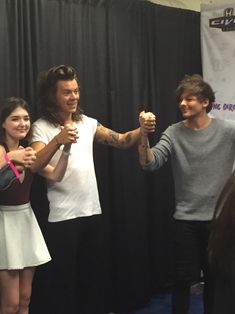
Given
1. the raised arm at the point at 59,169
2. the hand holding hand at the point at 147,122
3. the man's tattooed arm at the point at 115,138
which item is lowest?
the raised arm at the point at 59,169

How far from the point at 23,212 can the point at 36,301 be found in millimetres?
703

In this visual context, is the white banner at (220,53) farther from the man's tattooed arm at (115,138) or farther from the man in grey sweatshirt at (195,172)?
the man's tattooed arm at (115,138)

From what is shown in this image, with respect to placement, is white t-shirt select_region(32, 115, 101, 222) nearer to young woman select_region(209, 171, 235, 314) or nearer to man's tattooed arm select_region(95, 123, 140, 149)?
man's tattooed arm select_region(95, 123, 140, 149)

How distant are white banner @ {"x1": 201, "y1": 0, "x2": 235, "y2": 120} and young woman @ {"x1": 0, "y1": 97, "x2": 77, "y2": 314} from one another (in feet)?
5.29

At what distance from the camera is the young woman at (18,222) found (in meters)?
2.15

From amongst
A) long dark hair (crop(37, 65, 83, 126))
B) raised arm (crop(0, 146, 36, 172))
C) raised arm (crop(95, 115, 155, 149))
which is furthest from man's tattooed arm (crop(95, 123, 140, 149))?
raised arm (crop(0, 146, 36, 172))

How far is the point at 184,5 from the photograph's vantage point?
360 cm

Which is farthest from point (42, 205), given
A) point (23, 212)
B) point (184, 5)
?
point (184, 5)

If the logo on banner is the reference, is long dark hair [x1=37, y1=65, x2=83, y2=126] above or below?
below

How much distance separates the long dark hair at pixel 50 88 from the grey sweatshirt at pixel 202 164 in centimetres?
55

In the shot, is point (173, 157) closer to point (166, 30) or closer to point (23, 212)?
point (23, 212)

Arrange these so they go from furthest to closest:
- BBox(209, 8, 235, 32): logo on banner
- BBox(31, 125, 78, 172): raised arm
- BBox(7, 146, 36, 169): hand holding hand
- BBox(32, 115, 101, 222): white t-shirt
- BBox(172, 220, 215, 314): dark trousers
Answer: BBox(209, 8, 235, 32): logo on banner < BBox(172, 220, 215, 314): dark trousers < BBox(32, 115, 101, 222): white t-shirt < BBox(31, 125, 78, 172): raised arm < BBox(7, 146, 36, 169): hand holding hand

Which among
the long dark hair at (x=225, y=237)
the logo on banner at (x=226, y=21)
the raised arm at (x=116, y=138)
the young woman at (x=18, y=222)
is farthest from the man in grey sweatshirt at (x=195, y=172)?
the long dark hair at (x=225, y=237)

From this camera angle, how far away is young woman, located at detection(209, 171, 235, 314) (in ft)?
3.76
